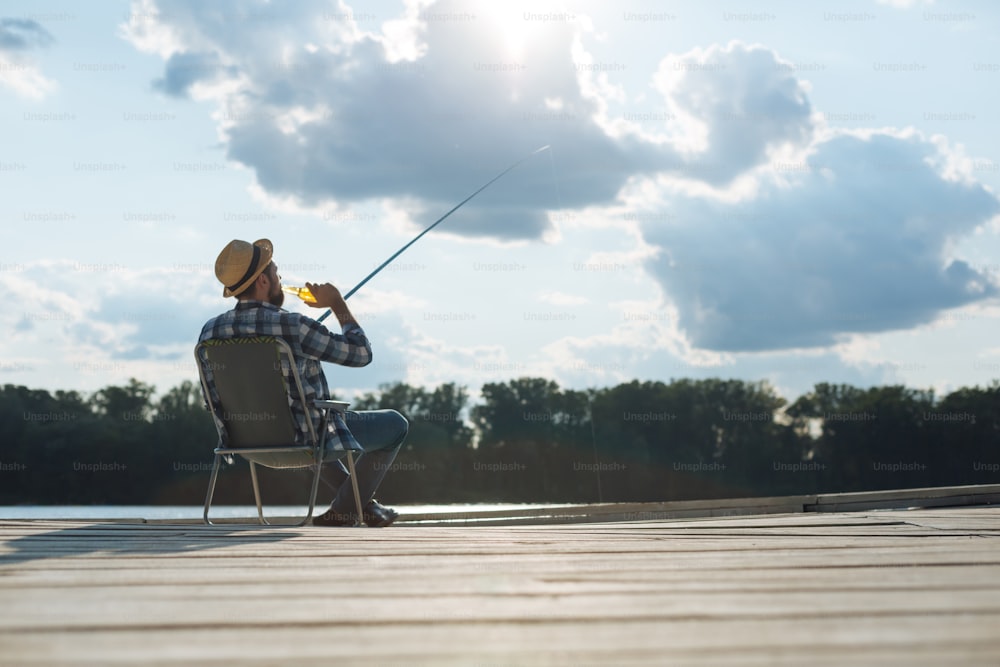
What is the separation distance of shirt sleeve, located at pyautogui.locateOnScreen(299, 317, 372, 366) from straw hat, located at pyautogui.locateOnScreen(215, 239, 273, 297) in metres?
0.34

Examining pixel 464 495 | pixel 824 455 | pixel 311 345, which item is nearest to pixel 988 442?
pixel 824 455

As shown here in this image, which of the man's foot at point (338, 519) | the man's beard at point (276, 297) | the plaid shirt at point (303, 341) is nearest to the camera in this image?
the plaid shirt at point (303, 341)

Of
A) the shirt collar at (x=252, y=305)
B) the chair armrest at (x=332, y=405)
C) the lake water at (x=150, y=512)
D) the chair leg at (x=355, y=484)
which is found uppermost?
the shirt collar at (x=252, y=305)

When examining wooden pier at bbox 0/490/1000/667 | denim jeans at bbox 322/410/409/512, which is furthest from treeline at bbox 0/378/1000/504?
wooden pier at bbox 0/490/1000/667

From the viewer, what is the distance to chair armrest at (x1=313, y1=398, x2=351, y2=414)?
3814 mm

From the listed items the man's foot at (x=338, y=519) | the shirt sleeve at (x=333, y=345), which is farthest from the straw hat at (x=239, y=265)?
the man's foot at (x=338, y=519)

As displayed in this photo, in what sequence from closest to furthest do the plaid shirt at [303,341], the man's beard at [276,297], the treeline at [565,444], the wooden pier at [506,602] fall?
1. the wooden pier at [506,602]
2. the plaid shirt at [303,341]
3. the man's beard at [276,297]
4. the treeline at [565,444]

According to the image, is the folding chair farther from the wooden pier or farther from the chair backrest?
the wooden pier

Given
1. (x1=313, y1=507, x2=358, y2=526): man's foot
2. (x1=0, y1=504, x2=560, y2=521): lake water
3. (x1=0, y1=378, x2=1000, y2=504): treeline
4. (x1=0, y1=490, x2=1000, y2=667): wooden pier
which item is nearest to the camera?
(x1=0, y1=490, x2=1000, y2=667): wooden pier

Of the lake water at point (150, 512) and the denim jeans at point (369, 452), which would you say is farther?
the lake water at point (150, 512)

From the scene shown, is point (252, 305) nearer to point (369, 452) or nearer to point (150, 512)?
point (369, 452)

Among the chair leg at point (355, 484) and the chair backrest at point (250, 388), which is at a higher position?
the chair backrest at point (250, 388)

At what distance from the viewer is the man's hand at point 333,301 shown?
162 inches

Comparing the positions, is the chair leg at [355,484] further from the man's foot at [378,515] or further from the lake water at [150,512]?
the lake water at [150,512]
